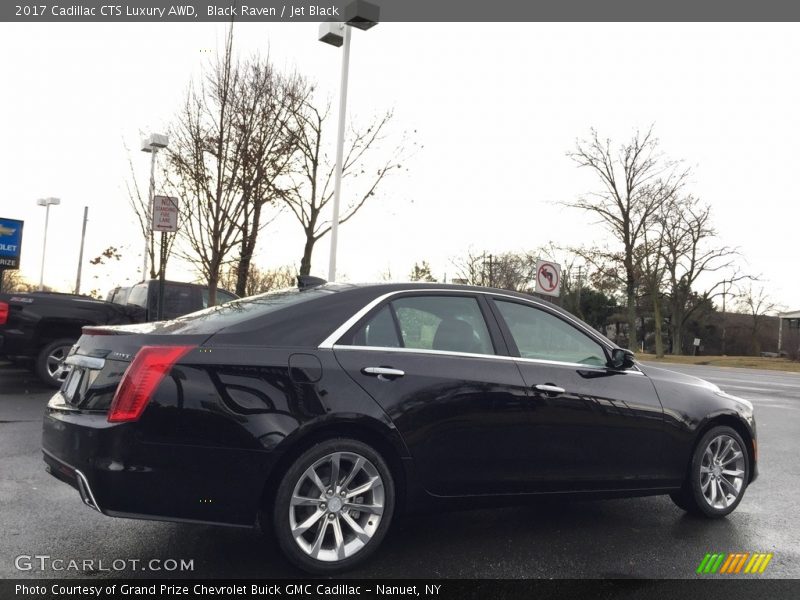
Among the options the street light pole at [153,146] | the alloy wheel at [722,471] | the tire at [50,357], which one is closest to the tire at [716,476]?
the alloy wheel at [722,471]

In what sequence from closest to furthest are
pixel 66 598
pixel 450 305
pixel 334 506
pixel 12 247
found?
pixel 66 598 < pixel 334 506 < pixel 450 305 < pixel 12 247

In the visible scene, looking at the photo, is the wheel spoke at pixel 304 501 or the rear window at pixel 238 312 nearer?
the wheel spoke at pixel 304 501

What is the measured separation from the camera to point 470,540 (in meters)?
4.53

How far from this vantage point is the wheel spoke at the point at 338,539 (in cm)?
383

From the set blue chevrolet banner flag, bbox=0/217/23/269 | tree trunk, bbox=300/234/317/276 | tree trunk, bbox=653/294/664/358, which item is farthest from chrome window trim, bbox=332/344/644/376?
tree trunk, bbox=653/294/664/358

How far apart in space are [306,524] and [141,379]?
3.57ft

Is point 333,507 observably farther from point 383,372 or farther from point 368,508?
point 383,372

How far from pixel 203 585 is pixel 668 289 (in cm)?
5247

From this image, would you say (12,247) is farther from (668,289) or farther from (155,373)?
(668,289)

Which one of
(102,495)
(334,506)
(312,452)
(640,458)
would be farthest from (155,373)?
(640,458)

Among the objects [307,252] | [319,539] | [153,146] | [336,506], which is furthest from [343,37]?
[319,539]

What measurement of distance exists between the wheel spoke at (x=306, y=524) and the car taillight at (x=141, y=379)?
958mm

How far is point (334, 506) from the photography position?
3834 mm

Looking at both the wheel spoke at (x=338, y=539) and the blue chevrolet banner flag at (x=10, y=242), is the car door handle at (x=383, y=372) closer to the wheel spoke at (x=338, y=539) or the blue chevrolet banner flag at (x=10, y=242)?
the wheel spoke at (x=338, y=539)
